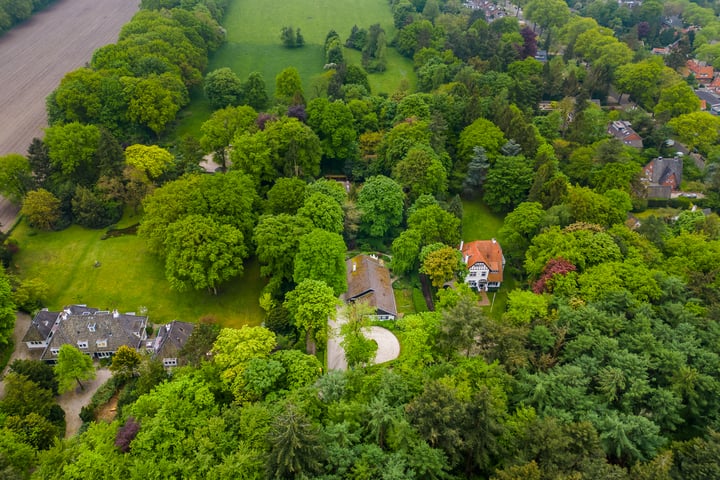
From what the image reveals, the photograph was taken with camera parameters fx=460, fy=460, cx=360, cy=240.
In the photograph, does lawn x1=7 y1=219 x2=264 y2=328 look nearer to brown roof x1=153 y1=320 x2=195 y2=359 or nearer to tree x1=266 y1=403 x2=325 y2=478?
brown roof x1=153 y1=320 x2=195 y2=359

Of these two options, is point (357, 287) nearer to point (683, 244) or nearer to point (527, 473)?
point (527, 473)

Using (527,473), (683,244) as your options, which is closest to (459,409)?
(527,473)

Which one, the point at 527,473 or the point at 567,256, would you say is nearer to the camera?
the point at 527,473

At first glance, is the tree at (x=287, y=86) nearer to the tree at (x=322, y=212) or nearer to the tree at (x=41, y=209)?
the tree at (x=322, y=212)

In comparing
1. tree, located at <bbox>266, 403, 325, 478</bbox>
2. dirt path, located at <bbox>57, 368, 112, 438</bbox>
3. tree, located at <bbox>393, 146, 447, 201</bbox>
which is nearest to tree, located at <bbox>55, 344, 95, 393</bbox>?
dirt path, located at <bbox>57, 368, 112, 438</bbox>

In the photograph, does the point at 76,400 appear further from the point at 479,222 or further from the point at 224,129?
the point at 479,222
